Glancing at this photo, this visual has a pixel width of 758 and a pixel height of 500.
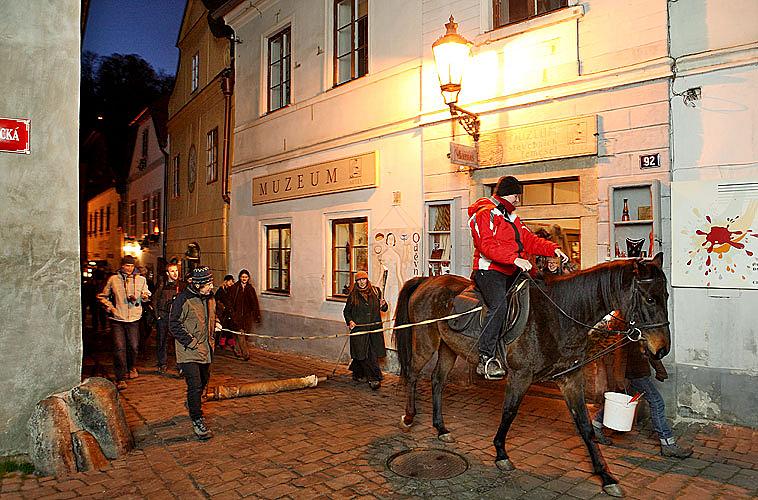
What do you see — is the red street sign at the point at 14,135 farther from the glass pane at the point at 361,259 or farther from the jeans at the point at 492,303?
the glass pane at the point at 361,259

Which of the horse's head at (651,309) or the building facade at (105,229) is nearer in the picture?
the horse's head at (651,309)

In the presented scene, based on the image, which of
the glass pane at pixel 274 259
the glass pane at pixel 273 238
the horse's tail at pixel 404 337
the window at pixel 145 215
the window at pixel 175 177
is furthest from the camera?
the window at pixel 145 215

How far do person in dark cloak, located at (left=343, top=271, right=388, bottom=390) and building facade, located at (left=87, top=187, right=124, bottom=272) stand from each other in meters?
20.9

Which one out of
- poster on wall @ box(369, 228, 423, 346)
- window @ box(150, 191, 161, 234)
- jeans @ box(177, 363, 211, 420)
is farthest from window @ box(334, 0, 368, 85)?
window @ box(150, 191, 161, 234)

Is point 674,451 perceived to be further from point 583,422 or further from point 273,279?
point 273,279

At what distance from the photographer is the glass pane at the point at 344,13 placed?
37.8 ft

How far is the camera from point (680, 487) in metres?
4.80

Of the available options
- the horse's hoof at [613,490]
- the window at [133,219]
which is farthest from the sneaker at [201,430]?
the window at [133,219]

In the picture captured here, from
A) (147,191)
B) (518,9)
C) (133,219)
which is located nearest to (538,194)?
(518,9)

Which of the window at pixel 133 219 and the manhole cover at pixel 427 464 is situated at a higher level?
the window at pixel 133 219

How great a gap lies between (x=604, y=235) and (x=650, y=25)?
8.18ft

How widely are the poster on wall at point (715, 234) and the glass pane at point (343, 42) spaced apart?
7.08 m

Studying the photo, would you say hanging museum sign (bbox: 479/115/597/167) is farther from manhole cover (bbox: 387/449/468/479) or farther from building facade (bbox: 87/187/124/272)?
building facade (bbox: 87/187/124/272)

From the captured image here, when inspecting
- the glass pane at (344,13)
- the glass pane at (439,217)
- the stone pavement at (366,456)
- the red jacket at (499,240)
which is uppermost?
the glass pane at (344,13)
